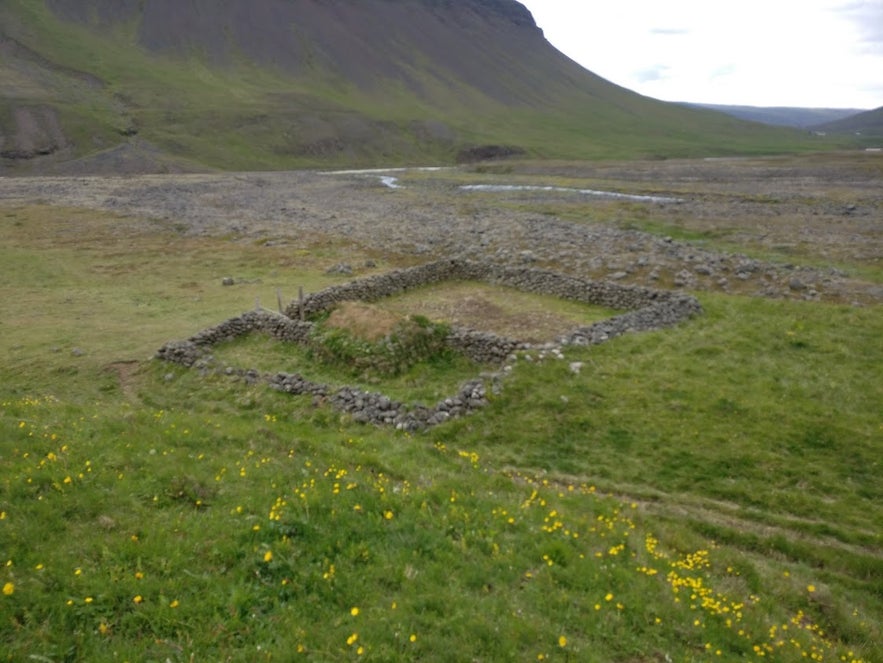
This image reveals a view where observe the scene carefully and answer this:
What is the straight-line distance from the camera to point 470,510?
11344 millimetres

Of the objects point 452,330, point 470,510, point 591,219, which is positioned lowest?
point 470,510

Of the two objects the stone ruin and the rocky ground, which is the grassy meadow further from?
the rocky ground

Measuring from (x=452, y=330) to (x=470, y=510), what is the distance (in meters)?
13.0

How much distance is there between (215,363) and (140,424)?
9.09 metres

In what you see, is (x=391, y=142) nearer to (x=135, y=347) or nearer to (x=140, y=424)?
(x=135, y=347)

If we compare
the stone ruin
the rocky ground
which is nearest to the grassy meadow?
the stone ruin

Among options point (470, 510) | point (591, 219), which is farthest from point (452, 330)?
point (591, 219)

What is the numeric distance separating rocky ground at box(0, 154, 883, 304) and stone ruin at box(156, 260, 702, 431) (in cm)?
446

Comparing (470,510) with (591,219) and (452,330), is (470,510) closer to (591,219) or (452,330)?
(452,330)

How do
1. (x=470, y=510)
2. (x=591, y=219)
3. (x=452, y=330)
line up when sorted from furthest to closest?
(x=591, y=219) < (x=452, y=330) < (x=470, y=510)

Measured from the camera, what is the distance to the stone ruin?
62.5 feet

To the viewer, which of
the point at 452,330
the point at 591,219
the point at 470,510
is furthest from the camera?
the point at 591,219

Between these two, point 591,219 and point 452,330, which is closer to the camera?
point 452,330

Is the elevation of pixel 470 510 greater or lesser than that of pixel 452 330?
lesser
